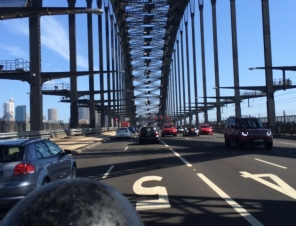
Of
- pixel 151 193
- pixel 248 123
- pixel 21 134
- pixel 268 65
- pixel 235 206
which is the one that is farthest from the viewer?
pixel 268 65

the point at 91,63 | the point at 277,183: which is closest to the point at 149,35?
the point at 91,63

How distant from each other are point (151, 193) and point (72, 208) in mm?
7445

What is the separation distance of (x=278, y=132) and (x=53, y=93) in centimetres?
3940

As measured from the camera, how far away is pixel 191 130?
50781mm

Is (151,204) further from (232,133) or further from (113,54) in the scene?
(113,54)

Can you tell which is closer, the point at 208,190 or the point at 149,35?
the point at 208,190

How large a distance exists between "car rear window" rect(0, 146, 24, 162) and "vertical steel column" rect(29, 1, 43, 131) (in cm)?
2503

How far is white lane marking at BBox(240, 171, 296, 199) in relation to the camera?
942 centimetres

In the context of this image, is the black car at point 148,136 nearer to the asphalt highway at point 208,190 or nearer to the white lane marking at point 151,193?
the asphalt highway at point 208,190

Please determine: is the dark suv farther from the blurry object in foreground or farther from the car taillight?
the blurry object in foreground

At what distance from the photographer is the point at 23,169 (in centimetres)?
763

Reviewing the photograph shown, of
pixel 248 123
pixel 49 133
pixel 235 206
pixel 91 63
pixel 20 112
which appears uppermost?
pixel 91 63

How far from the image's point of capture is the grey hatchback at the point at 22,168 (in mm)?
7367

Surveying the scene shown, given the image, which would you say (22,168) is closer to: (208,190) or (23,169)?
(23,169)
